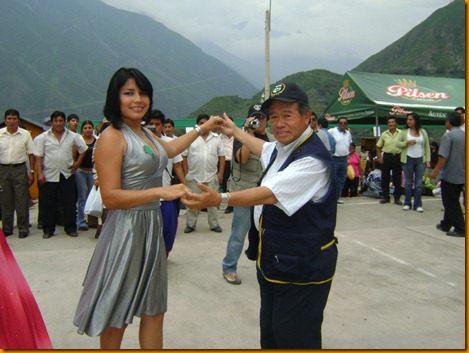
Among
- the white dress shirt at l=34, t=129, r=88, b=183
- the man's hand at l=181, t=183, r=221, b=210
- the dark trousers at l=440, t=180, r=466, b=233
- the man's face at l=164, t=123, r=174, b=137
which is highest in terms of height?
the man's face at l=164, t=123, r=174, b=137

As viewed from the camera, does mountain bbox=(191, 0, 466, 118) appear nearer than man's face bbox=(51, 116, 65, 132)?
No

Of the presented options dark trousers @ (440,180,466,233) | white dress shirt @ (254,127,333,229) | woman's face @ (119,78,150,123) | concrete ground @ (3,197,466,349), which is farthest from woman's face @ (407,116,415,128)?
woman's face @ (119,78,150,123)

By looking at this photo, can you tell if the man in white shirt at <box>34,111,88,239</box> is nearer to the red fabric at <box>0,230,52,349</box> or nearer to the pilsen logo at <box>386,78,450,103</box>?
the red fabric at <box>0,230,52,349</box>

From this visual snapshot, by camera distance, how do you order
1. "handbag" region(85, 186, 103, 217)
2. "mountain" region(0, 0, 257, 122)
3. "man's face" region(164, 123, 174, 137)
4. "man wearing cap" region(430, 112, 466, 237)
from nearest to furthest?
"handbag" region(85, 186, 103, 217), "man wearing cap" region(430, 112, 466, 237), "man's face" region(164, 123, 174, 137), "mountain" region(0, 0, 257, 122)

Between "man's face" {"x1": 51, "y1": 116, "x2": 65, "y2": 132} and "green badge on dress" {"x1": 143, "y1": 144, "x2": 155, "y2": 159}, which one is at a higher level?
"man's face" {"x1": 51, "y1": 116, "x2": 65, "y2": 132}

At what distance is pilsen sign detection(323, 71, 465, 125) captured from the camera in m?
11.0

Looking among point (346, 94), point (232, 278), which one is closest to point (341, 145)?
point (346, 94)

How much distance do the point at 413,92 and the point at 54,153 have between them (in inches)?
409

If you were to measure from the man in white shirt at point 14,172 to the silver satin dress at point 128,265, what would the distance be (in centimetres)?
445

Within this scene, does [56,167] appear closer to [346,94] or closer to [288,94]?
[288,94]

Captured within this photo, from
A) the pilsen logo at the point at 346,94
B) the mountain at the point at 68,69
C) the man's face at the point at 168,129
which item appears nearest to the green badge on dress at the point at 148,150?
the man's face at the point at 168,129

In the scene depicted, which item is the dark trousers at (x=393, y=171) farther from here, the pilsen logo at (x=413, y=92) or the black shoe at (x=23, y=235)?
the black shoe at (x=23, y=235)

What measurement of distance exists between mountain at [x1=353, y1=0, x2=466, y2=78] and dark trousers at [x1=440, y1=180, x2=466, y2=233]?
45.7 m

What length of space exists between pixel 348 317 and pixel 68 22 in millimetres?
218640
